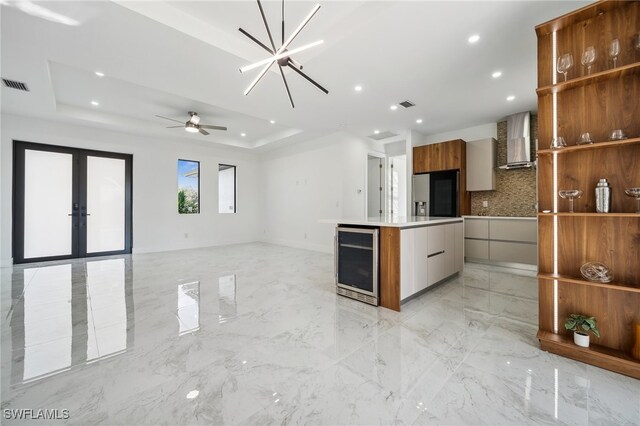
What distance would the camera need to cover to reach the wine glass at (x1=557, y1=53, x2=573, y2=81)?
6.26ft

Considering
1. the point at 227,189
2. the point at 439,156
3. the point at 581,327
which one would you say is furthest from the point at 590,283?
the point at 227,189

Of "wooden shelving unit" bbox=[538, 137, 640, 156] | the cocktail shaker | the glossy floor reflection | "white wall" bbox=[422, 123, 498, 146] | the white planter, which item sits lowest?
the glossy floor reflection

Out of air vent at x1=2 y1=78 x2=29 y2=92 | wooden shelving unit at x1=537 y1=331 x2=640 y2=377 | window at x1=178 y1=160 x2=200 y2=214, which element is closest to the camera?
wooden shelving unit at x1=537 y1=331 x2=640 y2=377

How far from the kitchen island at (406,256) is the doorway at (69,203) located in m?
6.00

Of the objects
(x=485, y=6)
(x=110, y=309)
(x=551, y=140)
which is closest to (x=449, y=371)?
(x=551, y=140)

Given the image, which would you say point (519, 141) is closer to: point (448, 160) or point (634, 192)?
point (448, 160)

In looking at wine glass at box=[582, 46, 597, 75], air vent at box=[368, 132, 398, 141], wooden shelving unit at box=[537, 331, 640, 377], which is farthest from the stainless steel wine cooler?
→ air vent at box=[368, 132, 398, 141]

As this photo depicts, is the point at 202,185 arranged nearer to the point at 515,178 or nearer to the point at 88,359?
the point at 88,359

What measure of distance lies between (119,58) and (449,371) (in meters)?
4.52

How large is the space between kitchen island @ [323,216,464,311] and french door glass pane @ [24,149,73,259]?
627cm

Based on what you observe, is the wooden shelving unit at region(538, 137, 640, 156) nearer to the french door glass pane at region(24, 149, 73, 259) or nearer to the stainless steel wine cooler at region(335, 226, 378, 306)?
the stainless steel wine cooler at region(335, 226, 378, 306)

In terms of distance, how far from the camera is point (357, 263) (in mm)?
3094

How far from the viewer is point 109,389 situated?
1545 mm

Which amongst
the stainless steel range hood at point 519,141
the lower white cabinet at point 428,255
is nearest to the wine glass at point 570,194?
the lower white cabinet at point 428,255
